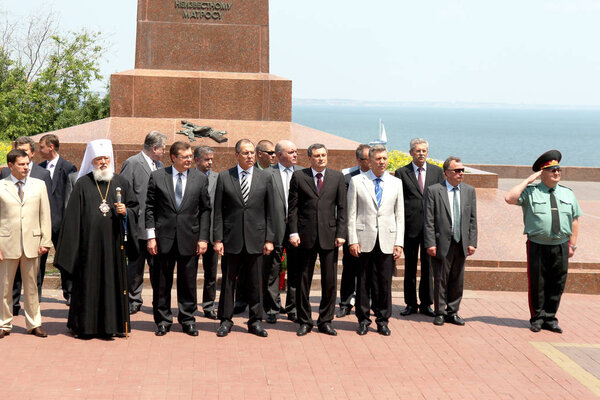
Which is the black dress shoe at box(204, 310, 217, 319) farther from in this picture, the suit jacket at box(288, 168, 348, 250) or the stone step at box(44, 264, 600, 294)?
the stone step at box(44, 264, 600, 294)

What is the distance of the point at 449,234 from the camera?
9.47 metres

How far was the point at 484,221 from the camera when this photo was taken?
44.9ft

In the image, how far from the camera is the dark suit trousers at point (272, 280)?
9.55m

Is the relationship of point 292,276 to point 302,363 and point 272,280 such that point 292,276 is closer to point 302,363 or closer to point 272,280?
point 272,280

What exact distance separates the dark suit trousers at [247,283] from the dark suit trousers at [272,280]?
0.62 metres

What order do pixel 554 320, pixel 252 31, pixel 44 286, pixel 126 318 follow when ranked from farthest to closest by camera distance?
1. pixel 252 31
2. pixel 44 286
3. pixel 554 320
4. pixel 126 318

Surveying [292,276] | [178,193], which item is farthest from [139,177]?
[292,276]

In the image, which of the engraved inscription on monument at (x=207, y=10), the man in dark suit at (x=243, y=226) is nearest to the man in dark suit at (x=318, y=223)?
the man in dark suit at (x=243, y=226)

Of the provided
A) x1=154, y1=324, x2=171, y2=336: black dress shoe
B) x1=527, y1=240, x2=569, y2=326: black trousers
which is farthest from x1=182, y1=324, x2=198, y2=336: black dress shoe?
x1=527, y1=240, x2=569, y2=326: black trousers

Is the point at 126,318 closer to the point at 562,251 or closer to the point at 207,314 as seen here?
the point at 207,314

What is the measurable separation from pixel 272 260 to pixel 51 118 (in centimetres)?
2224

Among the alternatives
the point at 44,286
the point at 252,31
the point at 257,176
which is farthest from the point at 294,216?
the point at 252,31

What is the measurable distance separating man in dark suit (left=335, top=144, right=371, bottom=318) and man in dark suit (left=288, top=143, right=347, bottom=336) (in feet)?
1.91

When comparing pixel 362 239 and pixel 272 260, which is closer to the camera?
pixel 362 239
